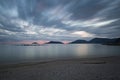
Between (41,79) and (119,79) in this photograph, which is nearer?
(119,79)

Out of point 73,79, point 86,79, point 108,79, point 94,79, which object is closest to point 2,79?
point 73,79

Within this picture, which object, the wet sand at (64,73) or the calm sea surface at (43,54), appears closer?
the wet sand at (64,73)

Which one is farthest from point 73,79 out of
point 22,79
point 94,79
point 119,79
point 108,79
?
point 22,79

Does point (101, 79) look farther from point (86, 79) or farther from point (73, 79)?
point (73, 79)

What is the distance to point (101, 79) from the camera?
352 inches

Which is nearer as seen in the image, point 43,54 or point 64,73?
point 64,73

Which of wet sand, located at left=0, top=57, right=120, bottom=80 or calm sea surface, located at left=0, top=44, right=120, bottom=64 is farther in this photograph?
calm sea surface, located at left=0, top=44, right=120, bottom=64

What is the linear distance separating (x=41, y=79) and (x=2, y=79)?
388 centimetres

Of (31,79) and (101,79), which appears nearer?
(101,79)

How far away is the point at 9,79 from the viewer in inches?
392

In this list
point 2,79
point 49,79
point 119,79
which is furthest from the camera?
point 2,79

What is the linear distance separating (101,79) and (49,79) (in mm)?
4513

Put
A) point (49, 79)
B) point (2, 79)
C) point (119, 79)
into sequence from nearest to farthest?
point (119, 79), point (49, 79), point (2, 79)

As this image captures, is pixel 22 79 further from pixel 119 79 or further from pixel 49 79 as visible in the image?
pixel 119 79
